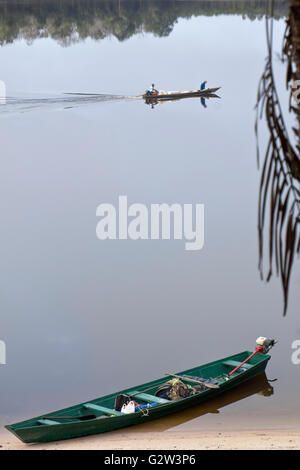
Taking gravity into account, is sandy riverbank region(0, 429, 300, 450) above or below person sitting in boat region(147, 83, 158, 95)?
below

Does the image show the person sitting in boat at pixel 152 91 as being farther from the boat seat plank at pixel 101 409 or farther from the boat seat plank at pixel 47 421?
the boat seat plank at pixel 47 421

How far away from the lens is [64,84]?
89.4 feet

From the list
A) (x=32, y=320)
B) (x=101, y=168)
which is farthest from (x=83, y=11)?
(x=32, y=320)

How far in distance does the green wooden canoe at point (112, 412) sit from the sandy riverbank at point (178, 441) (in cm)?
10

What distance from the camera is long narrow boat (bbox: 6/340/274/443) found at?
878cm

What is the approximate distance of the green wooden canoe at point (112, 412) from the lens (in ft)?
28.8

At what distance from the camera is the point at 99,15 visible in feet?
109

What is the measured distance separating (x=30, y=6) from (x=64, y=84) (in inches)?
308

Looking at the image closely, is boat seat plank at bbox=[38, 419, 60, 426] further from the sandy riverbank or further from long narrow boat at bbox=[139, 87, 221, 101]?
long narrow boat at bbox=[139, 87, 221, 101]

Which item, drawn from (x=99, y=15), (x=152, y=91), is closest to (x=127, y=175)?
(x=152, y=91)

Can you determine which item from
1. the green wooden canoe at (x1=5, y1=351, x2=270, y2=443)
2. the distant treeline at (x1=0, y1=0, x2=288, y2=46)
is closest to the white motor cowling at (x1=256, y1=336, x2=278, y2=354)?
the green wooden canoe at (x1=5, y1=351, x2=270, y2=443)

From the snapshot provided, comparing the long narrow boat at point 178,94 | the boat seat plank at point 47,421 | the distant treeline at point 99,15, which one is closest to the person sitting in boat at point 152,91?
the long narrow boat at point 178,94
